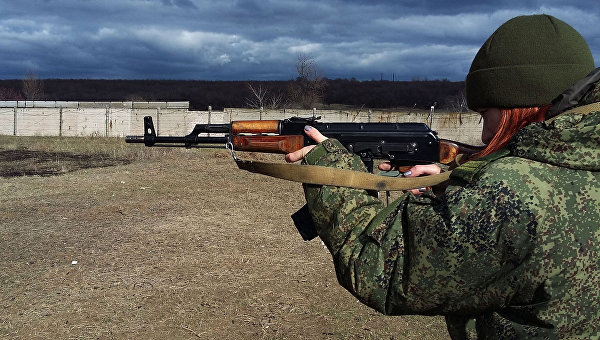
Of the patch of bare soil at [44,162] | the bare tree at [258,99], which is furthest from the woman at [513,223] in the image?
the bare tree at [258,99]

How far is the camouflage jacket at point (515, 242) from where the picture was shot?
139cm

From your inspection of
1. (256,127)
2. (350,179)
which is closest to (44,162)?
(256,127)

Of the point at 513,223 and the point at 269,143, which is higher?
the point at 269,143

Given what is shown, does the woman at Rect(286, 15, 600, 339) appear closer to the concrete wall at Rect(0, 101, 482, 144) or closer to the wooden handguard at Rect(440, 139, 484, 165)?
the wooden handguard at Rect(440, 139, 484, 165)

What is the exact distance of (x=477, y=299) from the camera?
59.0 inches

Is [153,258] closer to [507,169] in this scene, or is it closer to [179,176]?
[507,169]

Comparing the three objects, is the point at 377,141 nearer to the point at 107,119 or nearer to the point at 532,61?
the point at 532,61

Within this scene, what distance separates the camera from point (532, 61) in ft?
5.13

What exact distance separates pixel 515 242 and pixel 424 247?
24cm

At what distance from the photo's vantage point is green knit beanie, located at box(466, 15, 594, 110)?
5.08ft

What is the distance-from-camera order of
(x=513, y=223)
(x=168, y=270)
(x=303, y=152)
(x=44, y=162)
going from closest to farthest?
(x=513, y=223), (x=303, y=152), (x=168, y=270), (x=44, y=162)

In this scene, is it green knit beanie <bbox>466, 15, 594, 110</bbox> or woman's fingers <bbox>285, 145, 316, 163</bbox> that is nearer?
green knit beanie <bbox>466, 15, 594, 110</bbox>

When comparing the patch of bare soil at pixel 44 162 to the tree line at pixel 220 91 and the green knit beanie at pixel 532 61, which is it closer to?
the green knit beanie at pixel 532 61

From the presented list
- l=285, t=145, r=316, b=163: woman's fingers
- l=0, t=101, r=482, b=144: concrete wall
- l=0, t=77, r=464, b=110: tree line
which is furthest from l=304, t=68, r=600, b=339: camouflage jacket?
l=0, t=77, r=464, b=110: tree line
